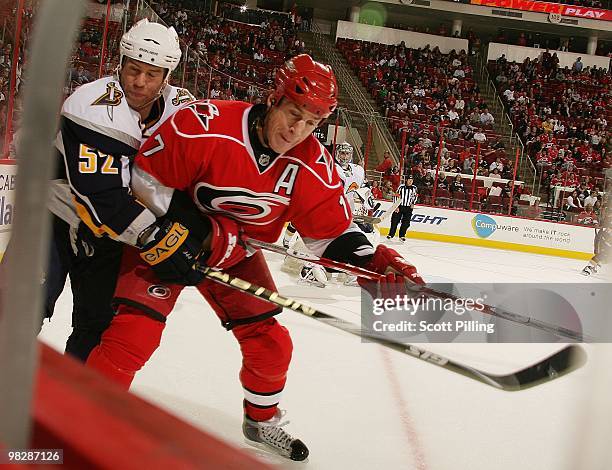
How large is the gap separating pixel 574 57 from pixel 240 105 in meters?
17.6

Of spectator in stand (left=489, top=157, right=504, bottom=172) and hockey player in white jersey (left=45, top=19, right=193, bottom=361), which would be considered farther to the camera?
spectator in stand (left=489, top=157, right=504, bottom=172)

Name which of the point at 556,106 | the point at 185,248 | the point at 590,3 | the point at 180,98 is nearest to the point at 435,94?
the point at 556,106

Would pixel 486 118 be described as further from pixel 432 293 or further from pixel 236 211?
pixel 236 211

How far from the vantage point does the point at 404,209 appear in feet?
29.7

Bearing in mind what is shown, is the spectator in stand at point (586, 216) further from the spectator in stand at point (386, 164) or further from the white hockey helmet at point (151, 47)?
the white hockey helmet at point (151, 47)

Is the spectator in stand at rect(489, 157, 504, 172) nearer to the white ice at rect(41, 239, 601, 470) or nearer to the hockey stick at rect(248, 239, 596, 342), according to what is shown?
the white ice at rect(41, 239, 601, 470)

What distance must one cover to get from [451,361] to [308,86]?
76 cm

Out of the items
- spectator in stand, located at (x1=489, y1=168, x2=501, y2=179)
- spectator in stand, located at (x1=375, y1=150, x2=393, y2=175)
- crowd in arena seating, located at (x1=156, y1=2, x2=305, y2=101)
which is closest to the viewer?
spectator in stand, located at (x1=375, y1=150, x2=393, y2=175)

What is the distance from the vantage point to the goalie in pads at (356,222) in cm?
480

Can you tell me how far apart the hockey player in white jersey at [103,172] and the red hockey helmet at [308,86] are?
0.42m

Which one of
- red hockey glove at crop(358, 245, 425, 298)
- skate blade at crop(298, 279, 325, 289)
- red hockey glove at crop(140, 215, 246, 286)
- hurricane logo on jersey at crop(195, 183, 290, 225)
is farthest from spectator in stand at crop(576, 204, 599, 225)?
red hockey glove at crop(140, 215, 246, 286)

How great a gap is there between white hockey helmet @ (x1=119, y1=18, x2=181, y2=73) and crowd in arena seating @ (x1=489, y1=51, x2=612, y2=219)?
36.3 feet

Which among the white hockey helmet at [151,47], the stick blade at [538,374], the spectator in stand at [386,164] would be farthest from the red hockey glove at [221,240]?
the spectator in stand at [386,164]

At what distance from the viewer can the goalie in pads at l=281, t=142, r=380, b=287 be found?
15.7ft
